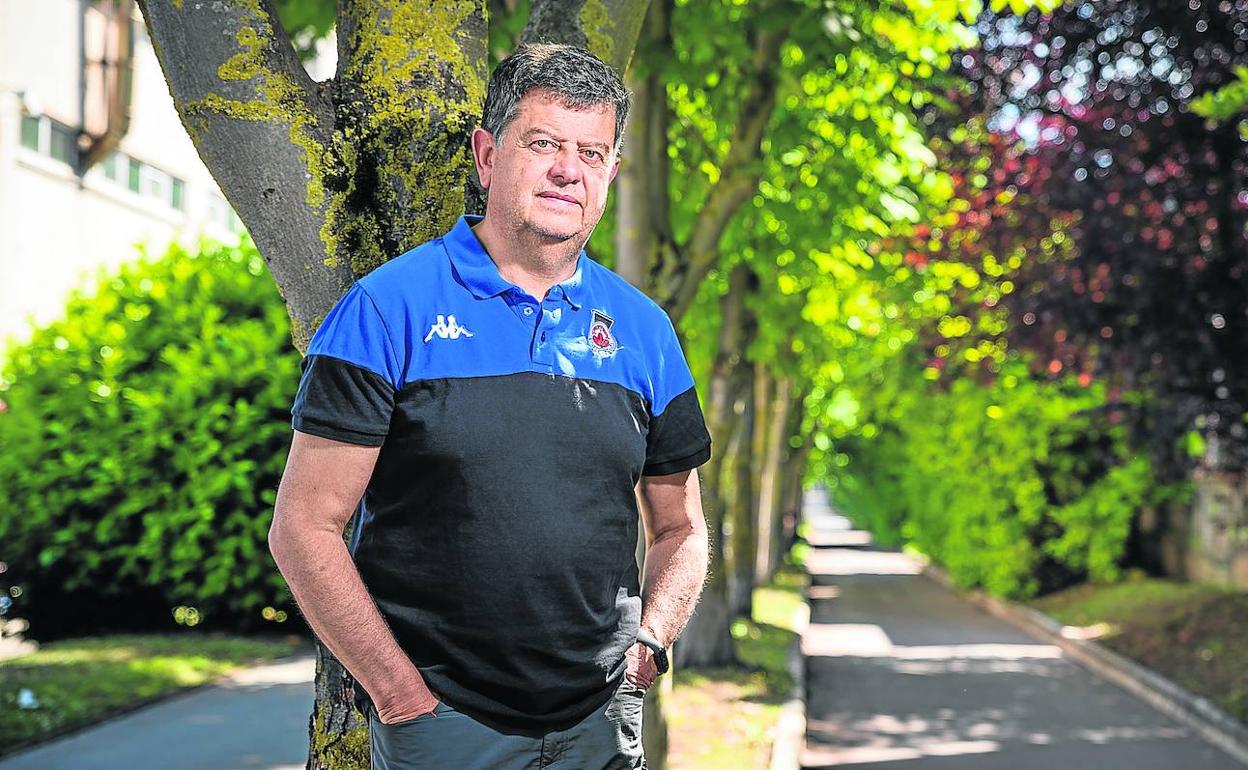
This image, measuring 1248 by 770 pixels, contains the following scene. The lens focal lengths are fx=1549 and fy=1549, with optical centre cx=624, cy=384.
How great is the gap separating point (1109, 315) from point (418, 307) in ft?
42.3

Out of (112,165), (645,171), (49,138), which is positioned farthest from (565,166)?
(112,165)

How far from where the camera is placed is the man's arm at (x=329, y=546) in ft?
8.81

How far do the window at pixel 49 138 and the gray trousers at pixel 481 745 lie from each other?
21.0 m

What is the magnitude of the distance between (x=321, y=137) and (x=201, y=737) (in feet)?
21.1

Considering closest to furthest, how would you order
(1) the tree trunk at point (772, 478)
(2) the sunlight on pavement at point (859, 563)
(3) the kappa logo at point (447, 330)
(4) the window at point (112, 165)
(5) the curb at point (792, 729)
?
1. (3) the kappa logo at point (447, 330)
2. (5) the curb at point (792, 729)
3. (1) the tree trunk at point (772, 478)
4. (4) the window at point (112, 165)
5. (2) the sunlight on pavement at point (859, 563)

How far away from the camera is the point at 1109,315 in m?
14.7

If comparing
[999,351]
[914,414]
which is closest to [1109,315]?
[999,351]

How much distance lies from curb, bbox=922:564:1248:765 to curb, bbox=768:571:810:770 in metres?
3.14

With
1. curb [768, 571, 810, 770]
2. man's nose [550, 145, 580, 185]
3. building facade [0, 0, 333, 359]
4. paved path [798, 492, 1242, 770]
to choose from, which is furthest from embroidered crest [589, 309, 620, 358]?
building facade [0, 0, 333, 359]

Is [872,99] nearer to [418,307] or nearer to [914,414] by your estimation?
[418,307]

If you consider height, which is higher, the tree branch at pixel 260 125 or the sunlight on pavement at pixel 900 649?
the tree branch at pixel 260 125

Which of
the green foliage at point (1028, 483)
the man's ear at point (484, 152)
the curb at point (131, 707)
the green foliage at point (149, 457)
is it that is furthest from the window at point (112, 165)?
the man's ear at point (484, 152)

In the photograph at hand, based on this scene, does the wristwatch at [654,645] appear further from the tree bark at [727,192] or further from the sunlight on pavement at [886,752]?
the sunlight on pavement at [886,752]

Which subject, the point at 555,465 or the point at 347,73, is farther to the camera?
the point at 347,73
